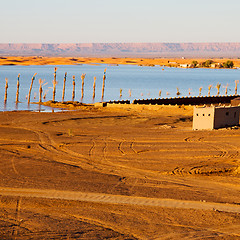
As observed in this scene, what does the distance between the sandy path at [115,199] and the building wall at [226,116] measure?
16.2m

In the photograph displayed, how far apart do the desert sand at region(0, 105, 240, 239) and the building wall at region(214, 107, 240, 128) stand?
1343 mm

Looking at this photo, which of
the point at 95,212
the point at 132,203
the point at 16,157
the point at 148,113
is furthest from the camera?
the point at 148,113

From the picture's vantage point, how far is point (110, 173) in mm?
19656

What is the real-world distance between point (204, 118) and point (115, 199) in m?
16.6

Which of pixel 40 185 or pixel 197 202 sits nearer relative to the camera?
pixel 197 202

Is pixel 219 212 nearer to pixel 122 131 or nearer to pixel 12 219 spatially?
pixel 12 219

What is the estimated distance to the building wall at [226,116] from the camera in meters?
31.2

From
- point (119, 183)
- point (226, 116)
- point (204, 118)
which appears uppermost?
point (226, 116)

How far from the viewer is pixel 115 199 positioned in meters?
15.7

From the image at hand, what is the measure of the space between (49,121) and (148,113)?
909cm

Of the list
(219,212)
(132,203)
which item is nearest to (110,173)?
(132,203)

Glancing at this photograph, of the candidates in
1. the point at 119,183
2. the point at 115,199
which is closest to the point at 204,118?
the point at 119,183

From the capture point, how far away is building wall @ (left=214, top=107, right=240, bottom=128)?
102 feet

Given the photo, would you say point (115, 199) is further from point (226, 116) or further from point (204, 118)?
point (226, 116)
